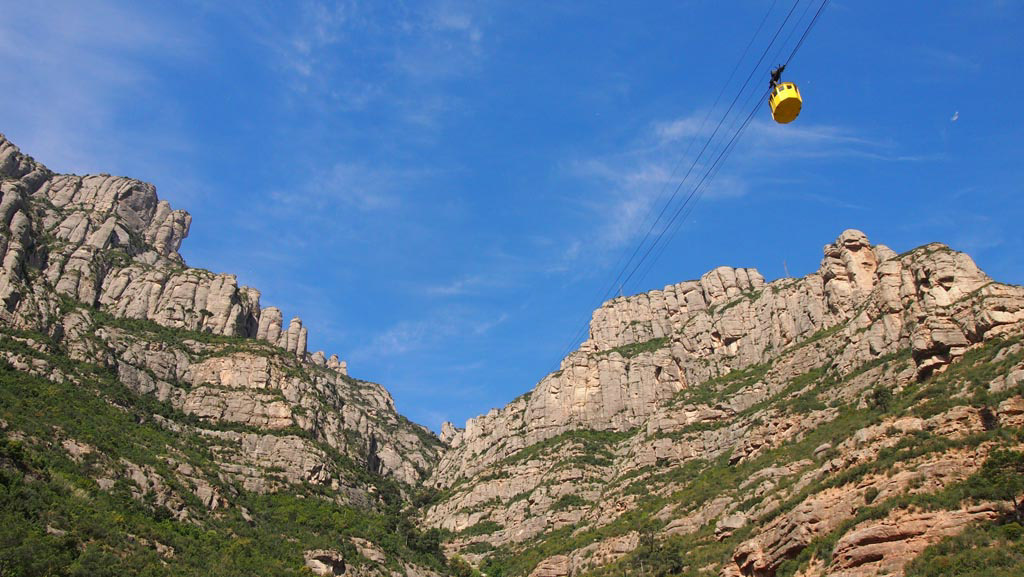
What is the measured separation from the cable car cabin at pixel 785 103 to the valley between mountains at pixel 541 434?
86.6 ft

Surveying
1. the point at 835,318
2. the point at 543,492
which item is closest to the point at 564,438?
the point at 543,492

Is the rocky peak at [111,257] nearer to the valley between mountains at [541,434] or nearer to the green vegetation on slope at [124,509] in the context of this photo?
the valley between mountains at [541,434]

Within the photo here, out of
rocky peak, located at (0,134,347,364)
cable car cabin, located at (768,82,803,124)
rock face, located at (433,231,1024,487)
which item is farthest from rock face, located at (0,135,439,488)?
cable car cabin, located at (768,82,803,124)

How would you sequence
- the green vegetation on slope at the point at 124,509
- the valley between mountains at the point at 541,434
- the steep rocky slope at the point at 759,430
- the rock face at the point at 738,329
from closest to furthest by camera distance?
1. the steep rocky slope at the point at 759,430
2. the valley between mountains at the point at 541,434
3. the green vegetation on slope at the point at 124,509
4. the rock face at the point at 738,329

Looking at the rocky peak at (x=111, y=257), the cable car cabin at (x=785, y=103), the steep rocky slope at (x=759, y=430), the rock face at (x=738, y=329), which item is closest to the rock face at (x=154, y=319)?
the rocky peak at (x=111, y=257)

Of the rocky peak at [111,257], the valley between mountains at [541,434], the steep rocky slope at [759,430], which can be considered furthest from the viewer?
the rocky peak at [111,257]

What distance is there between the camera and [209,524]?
3408 inches

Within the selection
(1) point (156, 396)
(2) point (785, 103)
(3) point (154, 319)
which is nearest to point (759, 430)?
(2) point (785, 103)

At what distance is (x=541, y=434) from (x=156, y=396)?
6764 cm

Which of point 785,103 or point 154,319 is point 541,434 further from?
point 785,103

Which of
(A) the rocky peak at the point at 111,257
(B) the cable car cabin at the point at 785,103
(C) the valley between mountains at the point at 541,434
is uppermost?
(A) the rocky peak at the point at 111,257

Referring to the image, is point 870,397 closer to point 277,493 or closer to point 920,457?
point 920,457

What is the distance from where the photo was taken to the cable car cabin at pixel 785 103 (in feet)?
92.9

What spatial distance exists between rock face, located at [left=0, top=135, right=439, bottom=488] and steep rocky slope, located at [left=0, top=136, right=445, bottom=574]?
348mm
